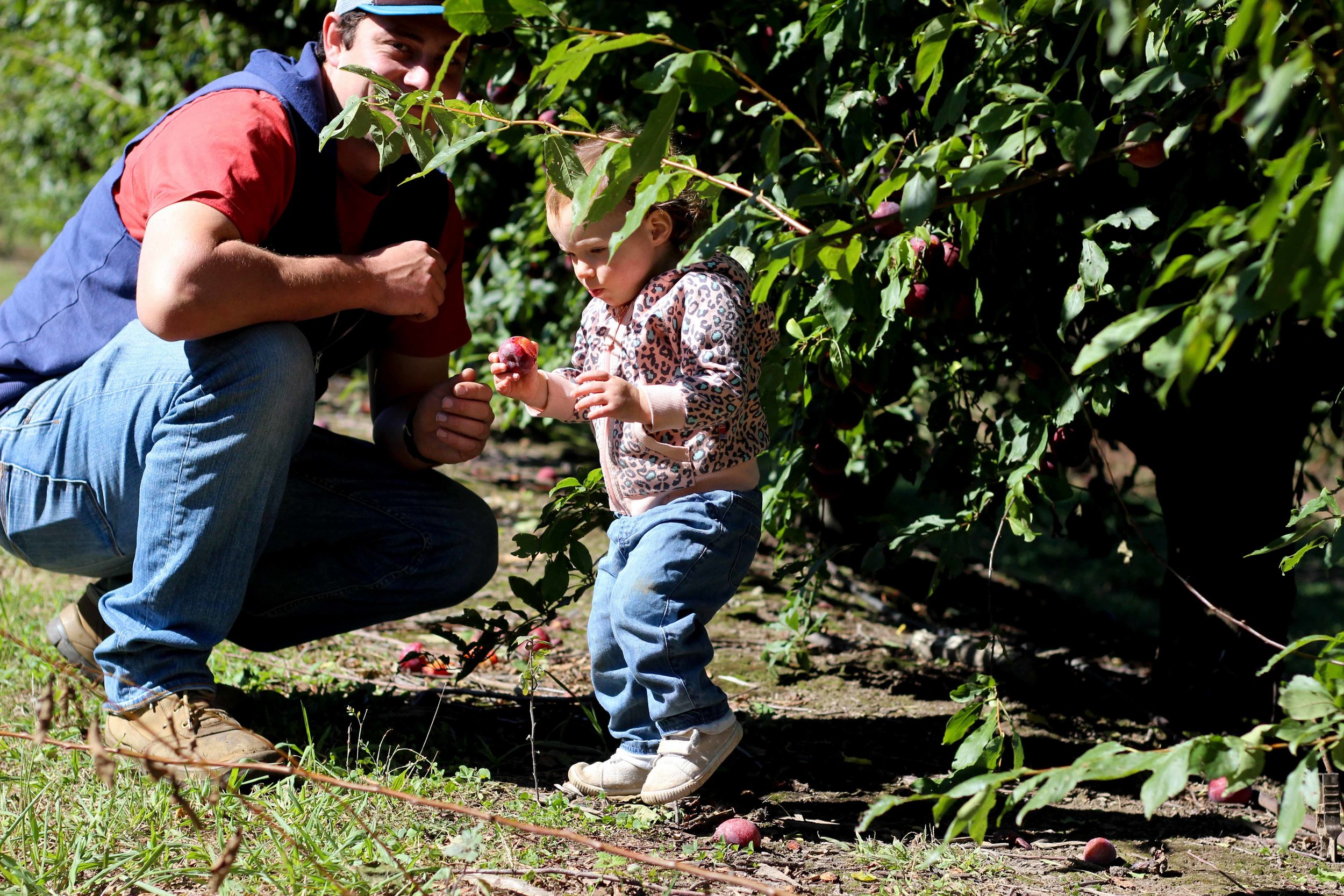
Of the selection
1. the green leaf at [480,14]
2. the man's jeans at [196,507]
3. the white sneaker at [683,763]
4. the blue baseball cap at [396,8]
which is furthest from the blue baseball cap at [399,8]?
the white sneaker at [683,763]

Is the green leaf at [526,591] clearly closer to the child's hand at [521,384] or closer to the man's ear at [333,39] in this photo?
the child's hand at [521,384]

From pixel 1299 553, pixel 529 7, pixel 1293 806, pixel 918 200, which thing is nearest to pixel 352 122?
pixel 529 7

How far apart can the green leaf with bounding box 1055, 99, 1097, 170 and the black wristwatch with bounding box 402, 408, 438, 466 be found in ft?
4.90

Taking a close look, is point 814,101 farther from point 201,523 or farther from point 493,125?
point 201,523

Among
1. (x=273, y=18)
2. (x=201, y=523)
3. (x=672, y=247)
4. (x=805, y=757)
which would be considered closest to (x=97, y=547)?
(x=201, y=523)

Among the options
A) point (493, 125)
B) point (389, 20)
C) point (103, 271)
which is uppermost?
point (389, 20)

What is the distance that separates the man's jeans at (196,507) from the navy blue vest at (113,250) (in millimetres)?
82

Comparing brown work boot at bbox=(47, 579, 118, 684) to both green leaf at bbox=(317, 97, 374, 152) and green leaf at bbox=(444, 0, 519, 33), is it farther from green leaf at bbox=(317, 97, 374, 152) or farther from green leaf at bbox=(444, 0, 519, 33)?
green leaf at bbox=(444, 0, 519, 33)

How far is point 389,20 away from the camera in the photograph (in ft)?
7.42

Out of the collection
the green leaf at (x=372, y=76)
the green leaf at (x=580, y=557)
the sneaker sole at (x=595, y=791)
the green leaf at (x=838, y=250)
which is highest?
the green leaf at (x=372, y=76)

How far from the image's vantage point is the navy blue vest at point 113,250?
2258 mm

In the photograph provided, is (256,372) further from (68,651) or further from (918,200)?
(918,200)

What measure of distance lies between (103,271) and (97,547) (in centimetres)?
52

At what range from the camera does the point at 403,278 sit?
7.27ft
